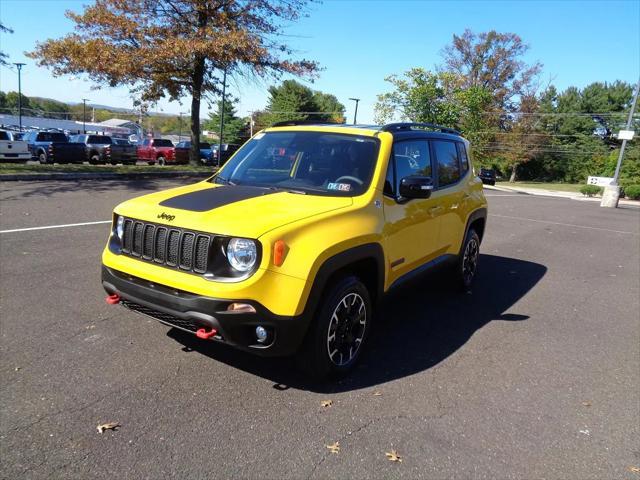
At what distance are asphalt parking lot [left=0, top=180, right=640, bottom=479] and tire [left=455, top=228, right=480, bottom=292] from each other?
26 cm

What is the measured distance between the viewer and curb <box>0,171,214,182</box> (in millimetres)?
14000

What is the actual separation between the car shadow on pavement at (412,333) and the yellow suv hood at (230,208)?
3.89 ft

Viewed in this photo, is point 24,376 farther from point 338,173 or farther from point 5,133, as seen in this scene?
point 5,133

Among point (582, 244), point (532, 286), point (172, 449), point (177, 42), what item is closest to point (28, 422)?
point (172, 449)

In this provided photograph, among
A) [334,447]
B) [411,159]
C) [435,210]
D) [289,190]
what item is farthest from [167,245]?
[435,210]

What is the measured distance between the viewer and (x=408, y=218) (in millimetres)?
4176

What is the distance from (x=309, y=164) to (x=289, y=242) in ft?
4.29

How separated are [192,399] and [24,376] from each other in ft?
4.06

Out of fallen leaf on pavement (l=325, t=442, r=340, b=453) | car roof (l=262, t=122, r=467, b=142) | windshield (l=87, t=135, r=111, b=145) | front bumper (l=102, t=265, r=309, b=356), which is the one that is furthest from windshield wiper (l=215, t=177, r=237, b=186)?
windshield (l=87, t=135, r=111, b=145)

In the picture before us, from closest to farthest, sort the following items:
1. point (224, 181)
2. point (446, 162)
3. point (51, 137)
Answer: point (224, 181) < point (446, 162) < point (51, 137)

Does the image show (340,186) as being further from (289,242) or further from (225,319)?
(225,319)

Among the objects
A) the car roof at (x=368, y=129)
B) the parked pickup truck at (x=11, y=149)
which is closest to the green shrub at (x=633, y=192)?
the car roof at (x=368, y=129)

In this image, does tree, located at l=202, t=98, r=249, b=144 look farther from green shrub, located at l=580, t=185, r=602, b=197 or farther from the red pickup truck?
green shrub, located at l=580, t=185, r=602, b=197

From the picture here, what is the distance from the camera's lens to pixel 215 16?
2036 centimetres
